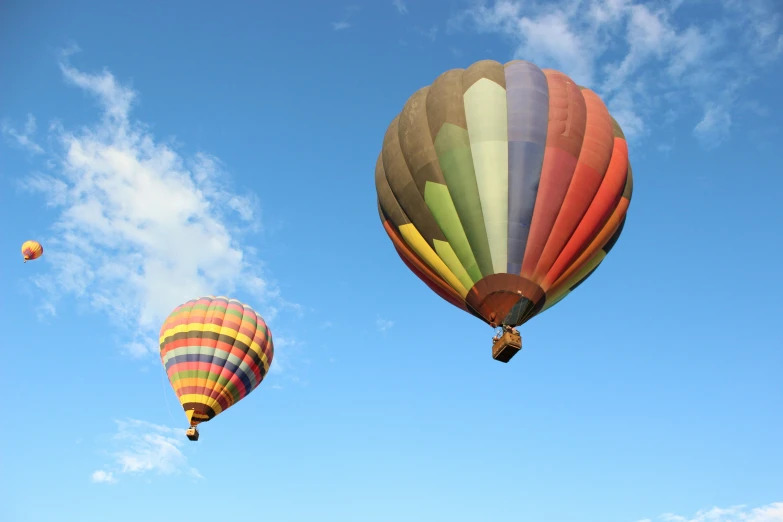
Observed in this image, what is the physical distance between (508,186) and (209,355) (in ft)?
48.9

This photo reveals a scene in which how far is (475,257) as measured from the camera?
47.5 feet

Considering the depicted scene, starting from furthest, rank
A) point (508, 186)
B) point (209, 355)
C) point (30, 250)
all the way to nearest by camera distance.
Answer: point (30, 250) < point (209, 355) < point (508, 186)

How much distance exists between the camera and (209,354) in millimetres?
24219

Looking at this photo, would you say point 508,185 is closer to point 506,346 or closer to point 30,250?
point 506,346

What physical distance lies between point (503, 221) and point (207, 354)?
48.2 ft

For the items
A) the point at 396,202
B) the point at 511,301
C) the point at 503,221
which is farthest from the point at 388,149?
the point at 511,301

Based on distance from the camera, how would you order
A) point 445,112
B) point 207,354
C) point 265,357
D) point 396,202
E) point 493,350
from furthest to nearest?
point 265,357
point 207,354
point 396,202
point 445,112
point 493,350

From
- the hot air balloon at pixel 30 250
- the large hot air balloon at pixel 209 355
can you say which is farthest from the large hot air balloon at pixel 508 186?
the hot air balloon at pixel 30 250

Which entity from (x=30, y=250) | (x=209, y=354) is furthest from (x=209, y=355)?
(x=30, y=250)

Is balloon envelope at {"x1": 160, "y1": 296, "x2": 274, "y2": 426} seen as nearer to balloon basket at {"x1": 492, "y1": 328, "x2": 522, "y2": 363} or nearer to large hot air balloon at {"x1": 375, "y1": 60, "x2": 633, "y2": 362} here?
large hot air balloon at {"x1": 375, "y1": 60, "x2": 633, "y2": 362}

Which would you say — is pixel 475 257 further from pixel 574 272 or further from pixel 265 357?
pixel 265 357

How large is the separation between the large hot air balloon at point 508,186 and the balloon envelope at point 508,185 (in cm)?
3

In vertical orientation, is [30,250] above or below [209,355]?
above

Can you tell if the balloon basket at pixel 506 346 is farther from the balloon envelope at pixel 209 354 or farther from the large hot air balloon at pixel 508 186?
the balloon envelope at pixel 209 354
